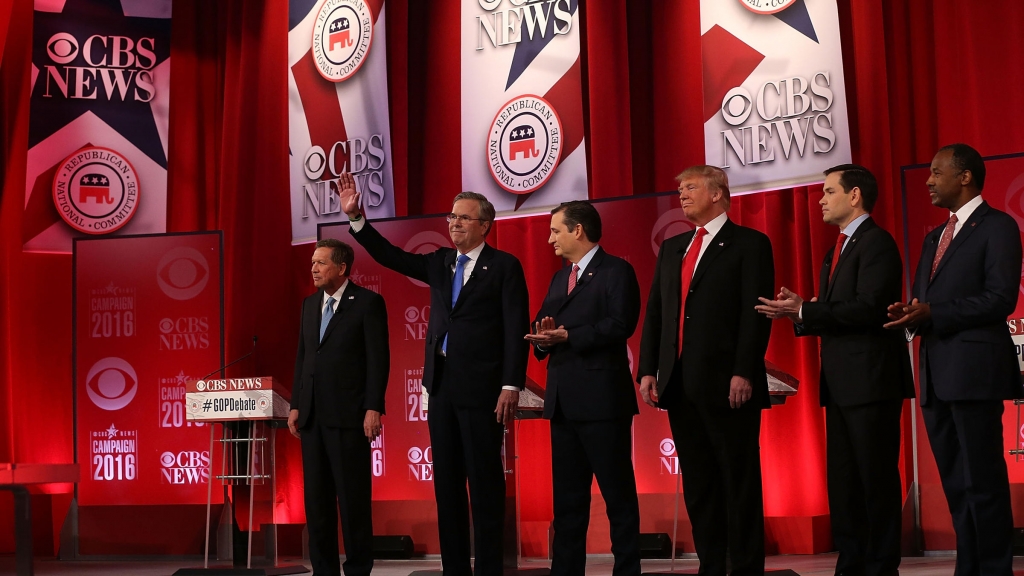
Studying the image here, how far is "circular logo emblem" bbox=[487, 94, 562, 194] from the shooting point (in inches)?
240

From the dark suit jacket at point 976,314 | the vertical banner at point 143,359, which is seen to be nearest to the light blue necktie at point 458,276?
the dark suit jacket at point 976,314

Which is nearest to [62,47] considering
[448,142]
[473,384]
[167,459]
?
[448,142]

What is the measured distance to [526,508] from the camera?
620 cm

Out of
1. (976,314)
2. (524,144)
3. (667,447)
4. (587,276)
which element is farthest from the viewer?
(524,144)

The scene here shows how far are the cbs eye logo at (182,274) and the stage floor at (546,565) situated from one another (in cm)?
160

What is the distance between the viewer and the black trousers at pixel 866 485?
10.9ft

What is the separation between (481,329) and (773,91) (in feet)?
8.15

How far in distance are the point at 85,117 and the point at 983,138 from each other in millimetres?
5811

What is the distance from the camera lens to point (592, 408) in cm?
366

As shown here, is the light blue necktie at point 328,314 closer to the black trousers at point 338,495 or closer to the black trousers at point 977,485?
the black trousers at point 338,495

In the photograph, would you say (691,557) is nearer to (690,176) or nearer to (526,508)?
(526,508)

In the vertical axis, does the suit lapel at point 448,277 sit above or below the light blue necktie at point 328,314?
above

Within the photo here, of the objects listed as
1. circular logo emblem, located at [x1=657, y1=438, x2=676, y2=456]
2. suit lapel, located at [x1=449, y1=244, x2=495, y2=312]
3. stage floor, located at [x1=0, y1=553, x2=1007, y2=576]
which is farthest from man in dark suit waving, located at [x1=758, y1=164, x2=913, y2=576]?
circular logo emblem, located at [x1=657, y1=438, x2=676, y2=456]

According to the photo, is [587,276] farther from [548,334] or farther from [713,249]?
[713,249]
